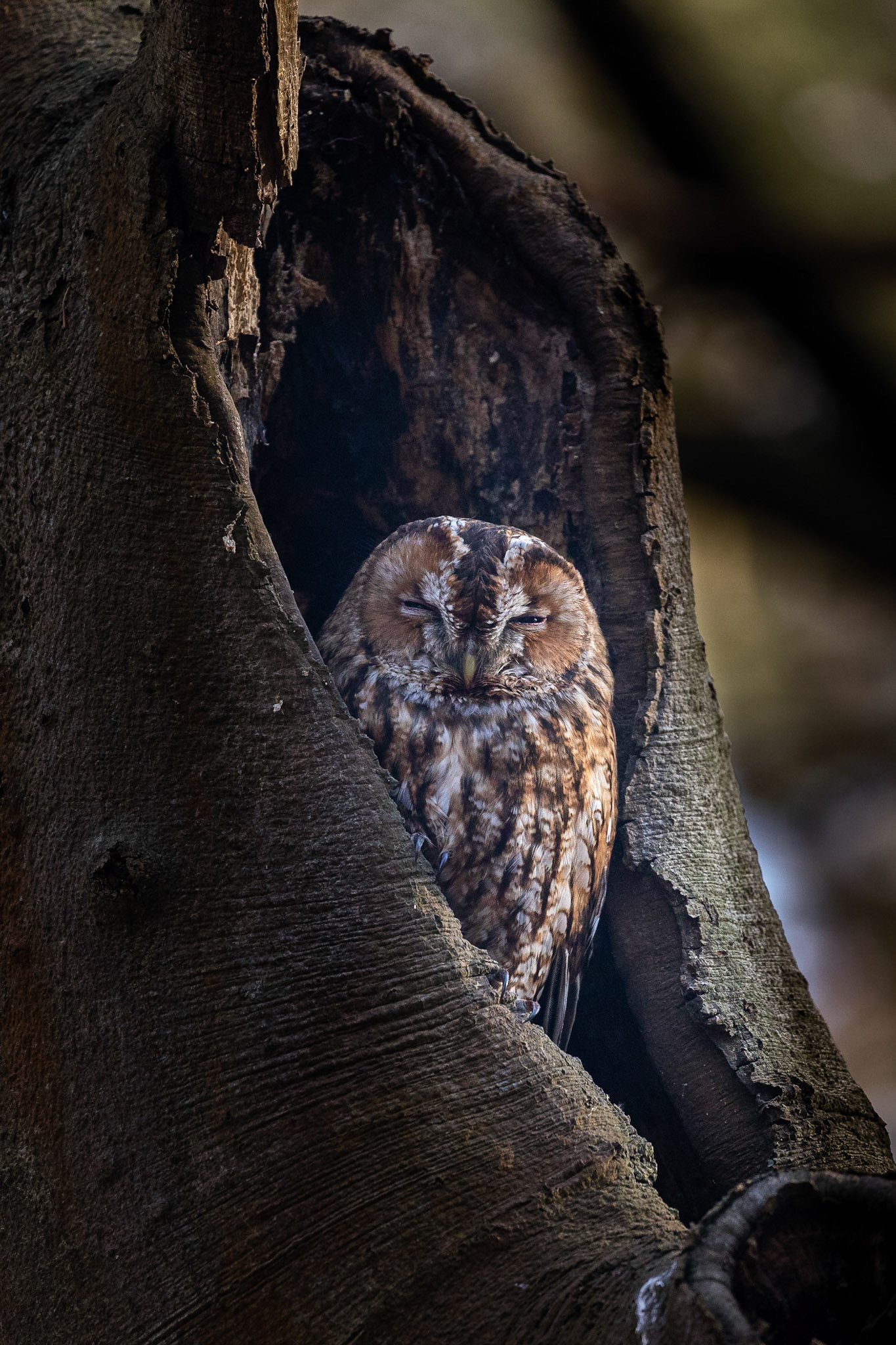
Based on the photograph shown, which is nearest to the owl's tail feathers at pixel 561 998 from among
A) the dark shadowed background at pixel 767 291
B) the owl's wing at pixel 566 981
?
the owl's wing at pixel 566 981

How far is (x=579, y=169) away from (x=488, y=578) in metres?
1.86

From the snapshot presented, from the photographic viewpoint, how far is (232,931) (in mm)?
1115

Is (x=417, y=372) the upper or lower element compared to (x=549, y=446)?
upper

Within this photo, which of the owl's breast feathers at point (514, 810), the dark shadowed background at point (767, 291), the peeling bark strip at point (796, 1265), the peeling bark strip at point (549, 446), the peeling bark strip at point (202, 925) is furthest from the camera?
the dark shadowed background at point (767, 291)

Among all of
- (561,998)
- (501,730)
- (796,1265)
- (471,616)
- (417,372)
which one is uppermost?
(417,372)

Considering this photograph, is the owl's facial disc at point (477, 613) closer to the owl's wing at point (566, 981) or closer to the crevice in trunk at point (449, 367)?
the crevice in trunk at point (449, 367)

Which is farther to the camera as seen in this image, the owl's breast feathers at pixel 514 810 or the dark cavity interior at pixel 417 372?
the dark cavity interior at pixel 417 372

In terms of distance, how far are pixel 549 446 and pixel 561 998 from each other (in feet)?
4.54

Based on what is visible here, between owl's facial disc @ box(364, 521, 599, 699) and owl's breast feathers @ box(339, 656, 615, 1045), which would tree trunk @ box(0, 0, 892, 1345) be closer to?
owl's breast feathers @ box(339, 656, 615, 1045)

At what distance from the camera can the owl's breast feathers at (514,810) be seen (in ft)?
6.38

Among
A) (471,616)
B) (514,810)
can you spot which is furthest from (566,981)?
(471,616)

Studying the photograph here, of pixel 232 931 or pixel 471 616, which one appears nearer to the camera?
pixel 232 931

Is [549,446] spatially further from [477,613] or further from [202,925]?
[202,925]

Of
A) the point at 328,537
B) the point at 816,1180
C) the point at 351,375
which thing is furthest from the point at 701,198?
the point at 816,1180
